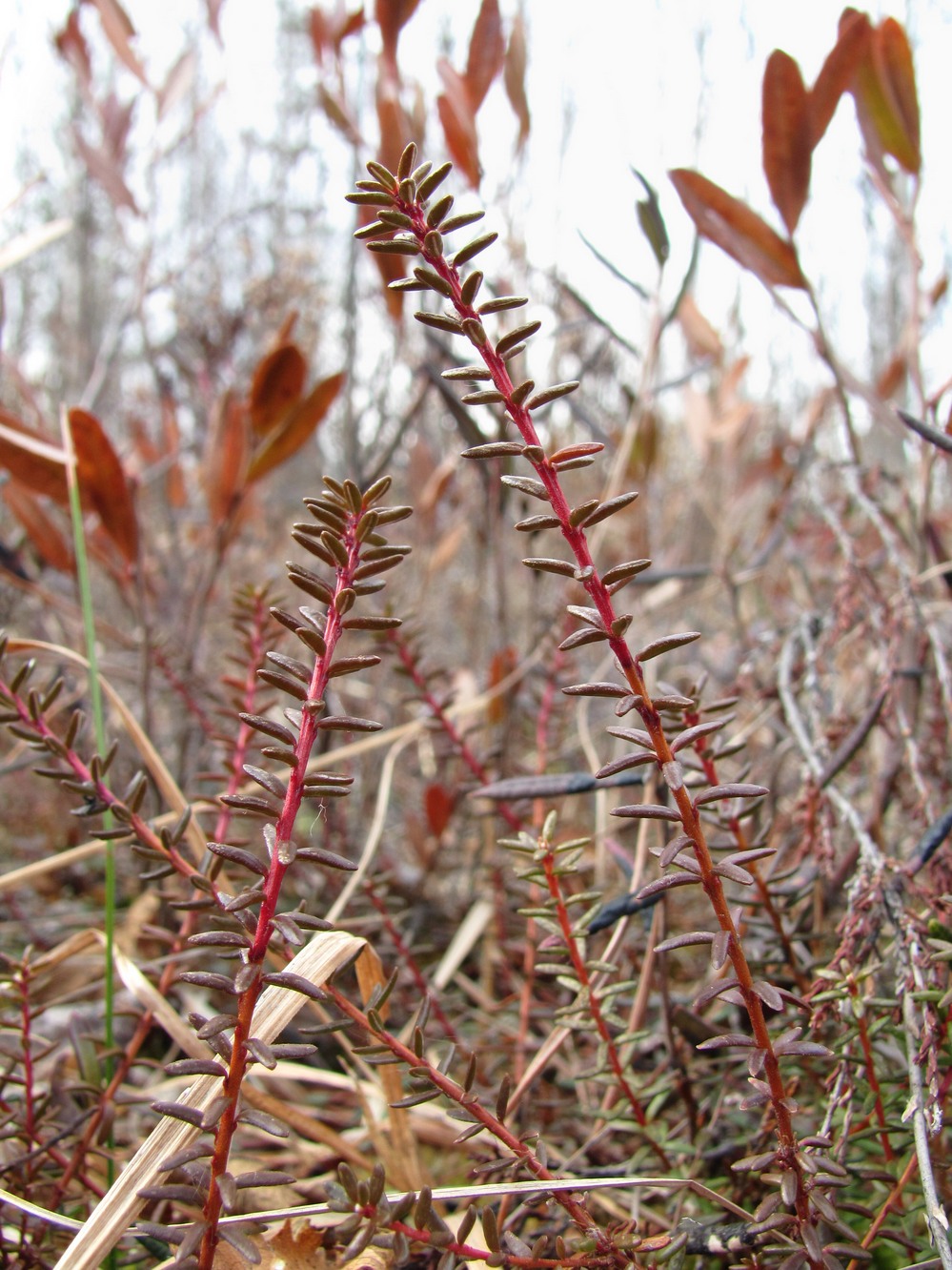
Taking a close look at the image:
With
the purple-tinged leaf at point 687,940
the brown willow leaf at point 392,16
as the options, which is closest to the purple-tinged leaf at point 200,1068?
the purple-tinged leaf at point 687,940

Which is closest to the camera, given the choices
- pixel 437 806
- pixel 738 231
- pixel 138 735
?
pixel 138 735

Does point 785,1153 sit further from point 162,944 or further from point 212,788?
point 212,788

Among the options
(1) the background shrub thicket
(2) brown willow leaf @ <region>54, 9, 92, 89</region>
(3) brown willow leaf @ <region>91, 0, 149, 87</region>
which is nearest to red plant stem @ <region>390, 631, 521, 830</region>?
(1) the background shrub thicket

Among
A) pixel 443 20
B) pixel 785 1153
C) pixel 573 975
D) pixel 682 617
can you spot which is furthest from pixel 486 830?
pixel 443 20

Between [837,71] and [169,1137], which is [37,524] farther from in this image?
[837,71]

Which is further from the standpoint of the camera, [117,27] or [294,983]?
[117,27]

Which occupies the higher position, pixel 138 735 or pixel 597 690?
pixel 597 690

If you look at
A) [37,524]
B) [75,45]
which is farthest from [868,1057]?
[75,45]
